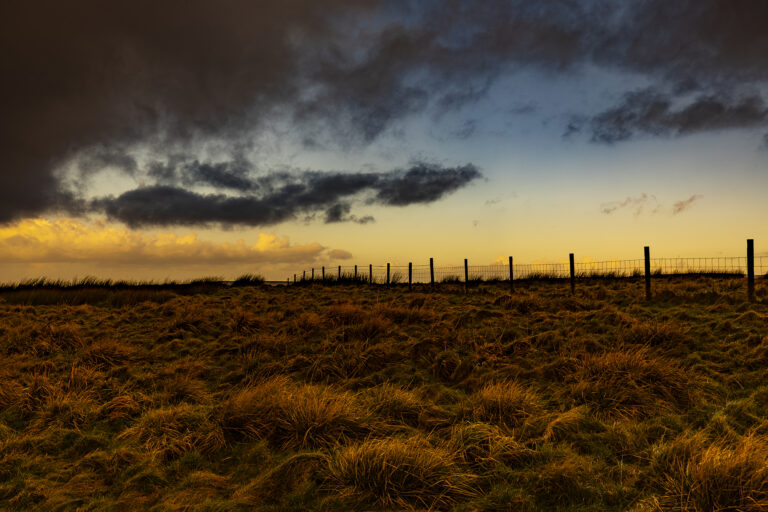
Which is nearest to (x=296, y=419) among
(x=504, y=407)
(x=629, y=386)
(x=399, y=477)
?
(x=399, y=477)

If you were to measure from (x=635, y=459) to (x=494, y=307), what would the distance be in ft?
25.9

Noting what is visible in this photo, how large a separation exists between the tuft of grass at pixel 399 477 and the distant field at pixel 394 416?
0.01 metres

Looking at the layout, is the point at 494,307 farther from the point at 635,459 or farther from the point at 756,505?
the point at 756,505

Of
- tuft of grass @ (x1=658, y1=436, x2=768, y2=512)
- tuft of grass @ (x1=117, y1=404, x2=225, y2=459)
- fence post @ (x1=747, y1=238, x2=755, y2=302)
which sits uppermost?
fence post @ (x1=747, y1=238, x2=755, y2=302)

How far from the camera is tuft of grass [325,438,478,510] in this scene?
138 inches

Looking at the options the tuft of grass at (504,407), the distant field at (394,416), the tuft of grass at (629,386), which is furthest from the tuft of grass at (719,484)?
the tuft of grass at (629,386)

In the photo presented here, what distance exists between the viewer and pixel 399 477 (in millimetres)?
3629

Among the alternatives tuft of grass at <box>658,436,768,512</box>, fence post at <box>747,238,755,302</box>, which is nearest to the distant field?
tuft of grass at <box>658,436,768,512</box>

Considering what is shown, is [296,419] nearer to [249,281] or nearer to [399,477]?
[399,477]

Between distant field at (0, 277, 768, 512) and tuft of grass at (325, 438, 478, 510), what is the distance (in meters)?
0.01

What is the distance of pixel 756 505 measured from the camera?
3068 mm

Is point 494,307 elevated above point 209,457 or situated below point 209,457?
above

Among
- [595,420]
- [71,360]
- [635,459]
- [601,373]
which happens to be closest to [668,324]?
[601,373]

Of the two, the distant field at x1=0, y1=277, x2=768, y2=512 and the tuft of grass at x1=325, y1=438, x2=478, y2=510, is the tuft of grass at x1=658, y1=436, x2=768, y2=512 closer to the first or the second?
the distant field at x1=0, y1=277, x2=768, y2=512
